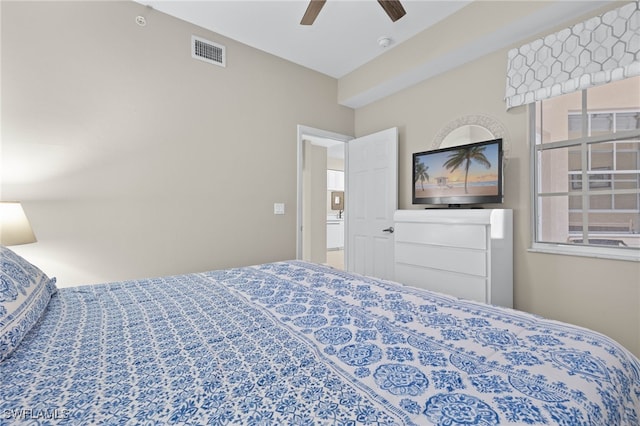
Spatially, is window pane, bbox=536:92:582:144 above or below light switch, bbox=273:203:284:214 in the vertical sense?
above

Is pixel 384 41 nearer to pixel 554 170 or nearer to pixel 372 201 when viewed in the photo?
pixel 372 201

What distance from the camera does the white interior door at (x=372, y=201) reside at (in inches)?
136

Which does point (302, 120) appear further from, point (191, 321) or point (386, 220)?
point (191, 321)

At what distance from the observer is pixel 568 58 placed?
87.0 inches

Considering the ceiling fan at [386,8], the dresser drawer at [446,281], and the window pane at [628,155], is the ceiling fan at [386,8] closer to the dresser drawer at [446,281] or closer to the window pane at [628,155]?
the window pane at [628,155]

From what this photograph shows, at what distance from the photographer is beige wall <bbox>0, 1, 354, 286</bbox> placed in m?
2.11

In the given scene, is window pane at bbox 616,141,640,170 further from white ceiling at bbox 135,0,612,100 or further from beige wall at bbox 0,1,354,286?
beige wall at bbox 0,1,354,286

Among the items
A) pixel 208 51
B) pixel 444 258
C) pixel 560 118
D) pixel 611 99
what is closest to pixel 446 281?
pixel 444 258

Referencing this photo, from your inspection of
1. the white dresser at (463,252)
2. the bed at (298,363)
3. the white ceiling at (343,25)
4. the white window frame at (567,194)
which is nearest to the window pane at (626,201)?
the white window frame at (567,194)

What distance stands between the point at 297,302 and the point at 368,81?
9.66 feet

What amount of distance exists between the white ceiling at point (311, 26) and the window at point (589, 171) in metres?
1.30

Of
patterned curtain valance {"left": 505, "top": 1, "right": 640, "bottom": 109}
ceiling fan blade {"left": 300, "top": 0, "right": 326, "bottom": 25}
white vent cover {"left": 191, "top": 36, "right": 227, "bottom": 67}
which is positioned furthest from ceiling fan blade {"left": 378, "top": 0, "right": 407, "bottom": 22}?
white vent cover {"left": 191, "top": 36, "right": 227, "bottom": 67}

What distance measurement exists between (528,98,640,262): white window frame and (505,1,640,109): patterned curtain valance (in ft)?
0.65

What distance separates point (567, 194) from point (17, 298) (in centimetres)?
336
